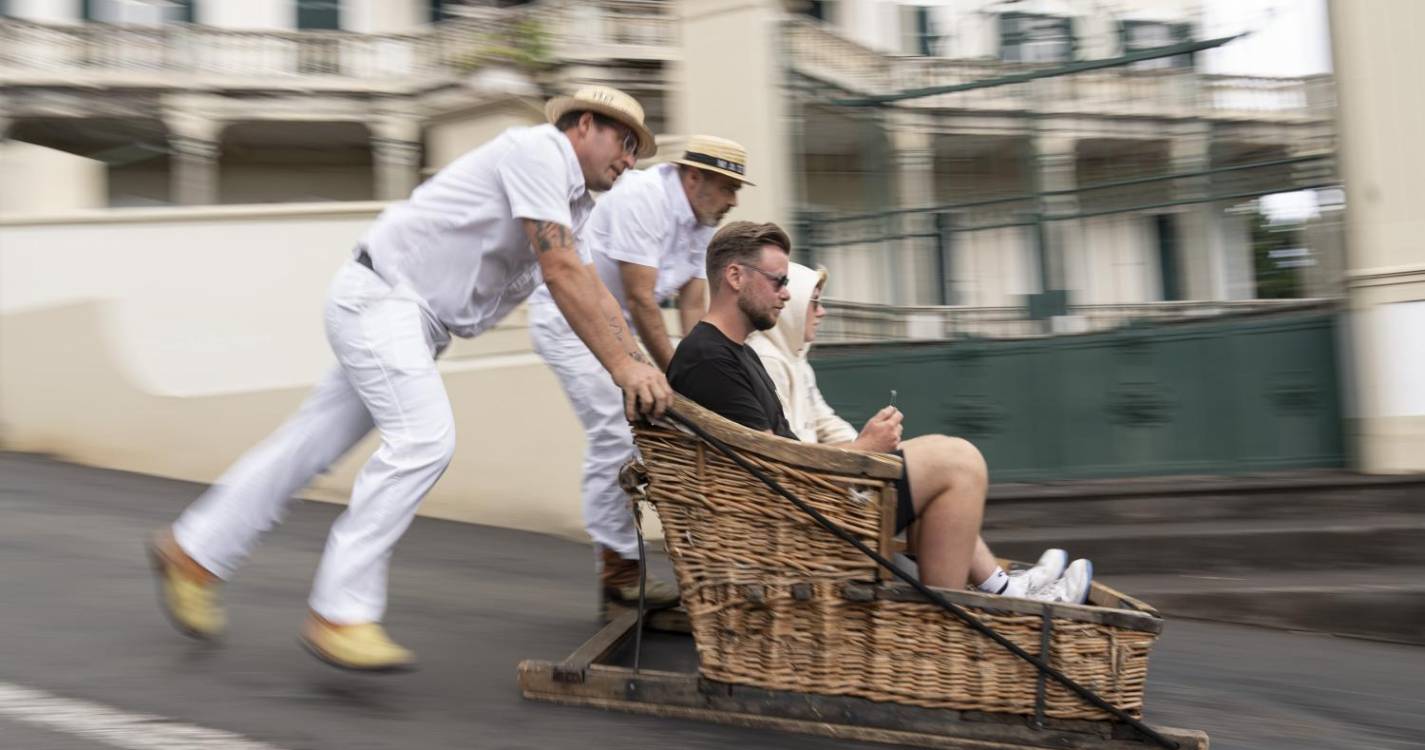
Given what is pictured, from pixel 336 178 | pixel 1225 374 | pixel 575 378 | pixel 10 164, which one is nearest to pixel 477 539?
pixel 575 378

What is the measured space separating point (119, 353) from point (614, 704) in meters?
6.40

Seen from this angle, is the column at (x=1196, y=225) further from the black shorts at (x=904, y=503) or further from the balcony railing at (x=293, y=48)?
the balcony railing at (x=293, y=48)

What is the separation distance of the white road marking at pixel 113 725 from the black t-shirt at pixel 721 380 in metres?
1.48

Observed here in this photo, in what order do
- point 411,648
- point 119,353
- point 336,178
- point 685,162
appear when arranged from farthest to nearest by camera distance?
point 336,178 → point 119,353 → point 685,162 → point 411,648

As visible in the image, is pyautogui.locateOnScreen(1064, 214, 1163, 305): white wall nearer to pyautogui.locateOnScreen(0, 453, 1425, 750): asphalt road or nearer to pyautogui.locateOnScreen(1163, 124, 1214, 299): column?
pyautogui.locateOnScreen(1163, 124, 1214, 299): column

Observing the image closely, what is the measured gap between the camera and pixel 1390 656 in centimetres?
505

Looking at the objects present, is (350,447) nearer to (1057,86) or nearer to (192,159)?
(1057,86)

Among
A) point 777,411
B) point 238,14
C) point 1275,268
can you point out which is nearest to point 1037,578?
point 777,411

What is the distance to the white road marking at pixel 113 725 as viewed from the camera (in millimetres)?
3051

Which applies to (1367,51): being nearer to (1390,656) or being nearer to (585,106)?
(1390,656)

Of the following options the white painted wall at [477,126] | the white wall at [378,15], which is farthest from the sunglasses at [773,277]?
the white wall at [378,15]

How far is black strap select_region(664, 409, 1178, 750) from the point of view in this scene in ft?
10.5

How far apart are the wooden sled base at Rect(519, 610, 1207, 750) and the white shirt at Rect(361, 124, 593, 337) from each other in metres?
1.13

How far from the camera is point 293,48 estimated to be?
2172 centimetres
